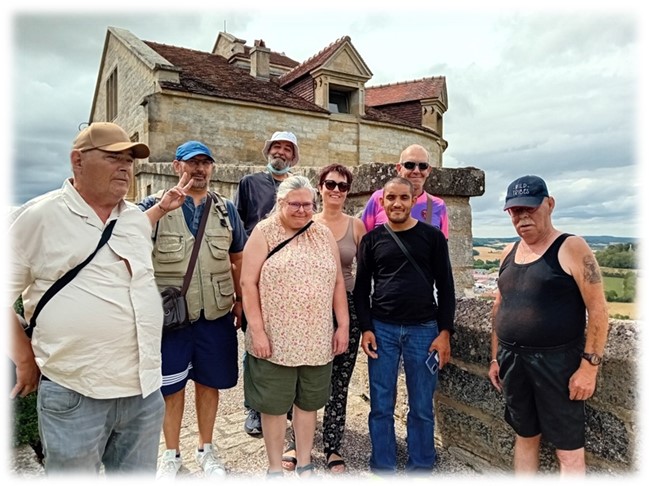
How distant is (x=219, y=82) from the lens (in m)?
15.4

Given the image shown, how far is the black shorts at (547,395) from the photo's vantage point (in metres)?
2.31

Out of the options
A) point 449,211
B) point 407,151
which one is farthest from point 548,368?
point 449,211

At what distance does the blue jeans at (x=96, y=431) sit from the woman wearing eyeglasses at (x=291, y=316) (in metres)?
0.68

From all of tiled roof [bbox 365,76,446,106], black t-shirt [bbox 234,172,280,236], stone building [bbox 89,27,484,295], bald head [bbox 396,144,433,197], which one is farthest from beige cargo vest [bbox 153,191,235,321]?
tiled roof [bbox 365,76,446,106]

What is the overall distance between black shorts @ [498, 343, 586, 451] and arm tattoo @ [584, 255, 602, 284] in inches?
14.8

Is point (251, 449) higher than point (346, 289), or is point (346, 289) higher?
point (346, 289)

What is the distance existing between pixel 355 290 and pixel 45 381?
1.84 m

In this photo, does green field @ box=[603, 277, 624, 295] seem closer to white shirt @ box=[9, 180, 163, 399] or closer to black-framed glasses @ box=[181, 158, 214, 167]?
white shirt @ box=[9, 180, 163, 399]

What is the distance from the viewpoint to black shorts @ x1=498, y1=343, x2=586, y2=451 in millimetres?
2309

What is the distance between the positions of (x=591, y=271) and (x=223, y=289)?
7.26 feet

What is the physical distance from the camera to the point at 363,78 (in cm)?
1728

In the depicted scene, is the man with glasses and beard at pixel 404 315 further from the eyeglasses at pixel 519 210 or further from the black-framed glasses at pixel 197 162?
the black-framed glasses at pixel 197 162

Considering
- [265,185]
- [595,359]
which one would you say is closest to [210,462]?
[265,185]

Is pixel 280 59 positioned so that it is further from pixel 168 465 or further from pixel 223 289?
pixel 168 465
